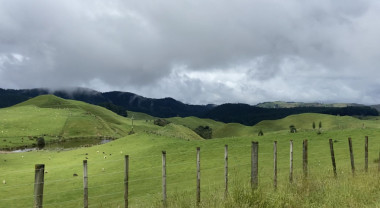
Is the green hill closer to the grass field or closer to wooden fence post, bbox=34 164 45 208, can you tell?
the grass field

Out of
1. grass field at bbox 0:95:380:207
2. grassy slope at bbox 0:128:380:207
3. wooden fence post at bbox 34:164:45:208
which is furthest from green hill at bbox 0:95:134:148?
wooden fence post at bbox 34:164:45:208

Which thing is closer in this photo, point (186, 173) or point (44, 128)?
point (186, 173)

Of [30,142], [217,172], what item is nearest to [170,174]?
[217,172]

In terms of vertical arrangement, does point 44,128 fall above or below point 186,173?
below

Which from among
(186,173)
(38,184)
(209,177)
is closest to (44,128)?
(186,173)

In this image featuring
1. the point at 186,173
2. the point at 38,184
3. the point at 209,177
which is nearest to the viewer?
the point at 38,184

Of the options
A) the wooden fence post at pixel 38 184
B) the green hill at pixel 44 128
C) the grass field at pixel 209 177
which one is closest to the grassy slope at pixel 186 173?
the grass field at pixel 209 177

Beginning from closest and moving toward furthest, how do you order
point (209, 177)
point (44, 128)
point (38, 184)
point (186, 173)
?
point (38, 184), point (209, 177), point (186, 173), point (44, 128)

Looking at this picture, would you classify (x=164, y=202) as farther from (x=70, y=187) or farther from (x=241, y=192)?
(x=70, y=187)

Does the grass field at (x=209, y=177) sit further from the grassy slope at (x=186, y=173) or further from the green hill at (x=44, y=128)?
the green hill at (x=44, y=128)

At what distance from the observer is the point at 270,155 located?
36875 millimetres

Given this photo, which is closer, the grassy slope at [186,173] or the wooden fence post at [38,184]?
the wooden fence post at [38,184]

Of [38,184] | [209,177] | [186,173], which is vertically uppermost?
[38,184]

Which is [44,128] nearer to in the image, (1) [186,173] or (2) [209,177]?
(1) [186,173]
